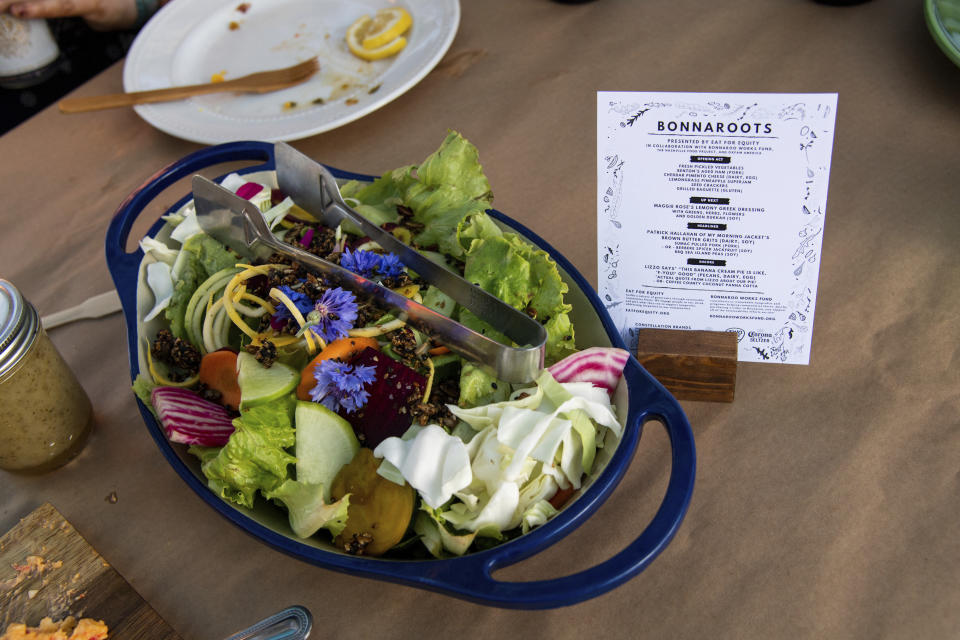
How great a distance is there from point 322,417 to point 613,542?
305 millimetres

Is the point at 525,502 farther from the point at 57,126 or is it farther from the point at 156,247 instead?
the point at 57,126

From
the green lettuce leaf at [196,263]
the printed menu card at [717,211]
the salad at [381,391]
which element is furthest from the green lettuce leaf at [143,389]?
the printed menu card at [717,211]

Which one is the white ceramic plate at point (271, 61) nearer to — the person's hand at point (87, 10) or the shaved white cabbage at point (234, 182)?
the shaved white cabbage at point (234, 182)

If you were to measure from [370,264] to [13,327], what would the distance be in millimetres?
353

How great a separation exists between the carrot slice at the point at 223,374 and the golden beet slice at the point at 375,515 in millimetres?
174

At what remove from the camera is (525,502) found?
2.03 ft

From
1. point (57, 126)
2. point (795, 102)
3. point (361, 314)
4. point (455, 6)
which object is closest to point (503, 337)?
point (361, 314)

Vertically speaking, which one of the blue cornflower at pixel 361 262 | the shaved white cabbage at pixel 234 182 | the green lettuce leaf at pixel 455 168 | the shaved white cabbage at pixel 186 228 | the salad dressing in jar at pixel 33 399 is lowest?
the salad dressing in jar at pixel 33 399

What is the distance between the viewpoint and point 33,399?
0.77 m

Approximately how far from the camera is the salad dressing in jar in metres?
0.73

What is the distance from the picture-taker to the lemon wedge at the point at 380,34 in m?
1.22

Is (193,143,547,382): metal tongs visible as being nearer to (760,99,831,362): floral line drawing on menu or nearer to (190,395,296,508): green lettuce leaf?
(190,395,296,508): green lettuce leaf

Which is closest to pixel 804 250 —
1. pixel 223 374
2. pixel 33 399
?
pixel 223 374

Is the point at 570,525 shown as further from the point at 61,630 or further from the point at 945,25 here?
the point at 945,25
